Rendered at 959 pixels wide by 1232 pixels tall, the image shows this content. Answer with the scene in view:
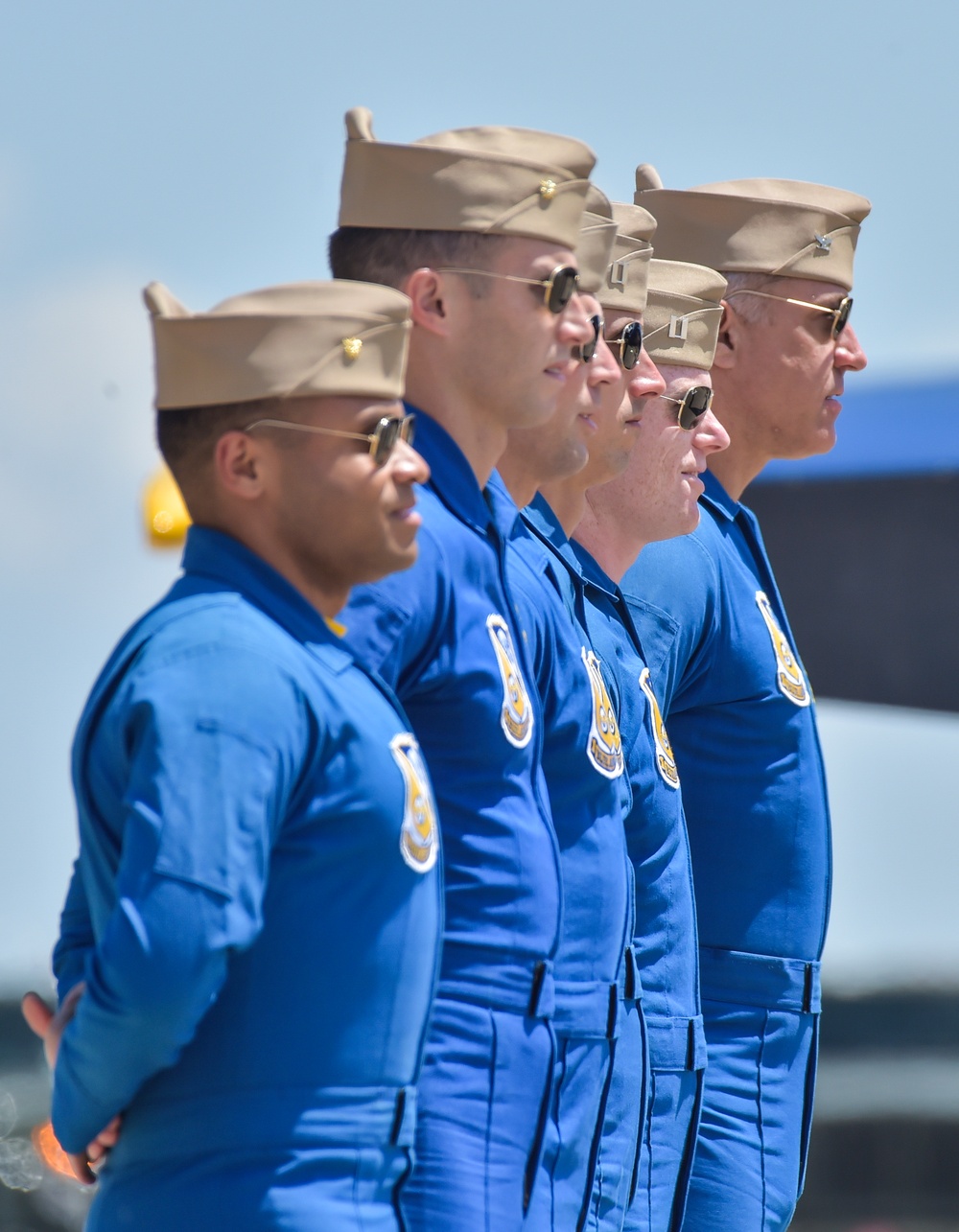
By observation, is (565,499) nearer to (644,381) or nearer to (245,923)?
(644,381)

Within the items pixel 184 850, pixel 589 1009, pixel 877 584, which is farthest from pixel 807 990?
pixel 877 584

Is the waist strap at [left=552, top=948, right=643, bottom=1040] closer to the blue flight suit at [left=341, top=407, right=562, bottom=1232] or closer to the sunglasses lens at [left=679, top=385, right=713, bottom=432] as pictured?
the blue flight suit at [left=341, top=407, right=562, bottom=1232]

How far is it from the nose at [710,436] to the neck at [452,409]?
968mm

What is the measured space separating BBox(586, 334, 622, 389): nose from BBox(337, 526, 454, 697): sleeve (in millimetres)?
727

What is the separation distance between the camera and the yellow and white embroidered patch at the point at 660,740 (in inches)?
134

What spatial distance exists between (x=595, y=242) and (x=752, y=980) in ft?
4.43

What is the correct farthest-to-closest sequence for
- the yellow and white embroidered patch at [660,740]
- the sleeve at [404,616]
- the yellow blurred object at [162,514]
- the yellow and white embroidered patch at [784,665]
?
the yellow blurred object at [162,514]
the yellow and white embroidered patch at [784,665]
the yellow and white embroidered patch at [660,740]
the sleeve at [404,616]

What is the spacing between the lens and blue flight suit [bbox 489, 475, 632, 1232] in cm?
279

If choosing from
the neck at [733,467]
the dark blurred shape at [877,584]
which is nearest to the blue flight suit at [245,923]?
the neck at [733,467]

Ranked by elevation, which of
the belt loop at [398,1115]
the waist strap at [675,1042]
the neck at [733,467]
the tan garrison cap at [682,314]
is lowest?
the waist strap at [675,1042]

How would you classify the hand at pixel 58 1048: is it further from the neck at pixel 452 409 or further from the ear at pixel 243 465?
the neck at pixel 452 409

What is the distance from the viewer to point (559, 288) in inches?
111

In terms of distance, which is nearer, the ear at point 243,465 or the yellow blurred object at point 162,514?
the ear at point 243,465

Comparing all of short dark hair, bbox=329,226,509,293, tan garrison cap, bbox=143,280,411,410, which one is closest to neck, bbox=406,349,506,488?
short dark hair, bbox=329,226,509,293
